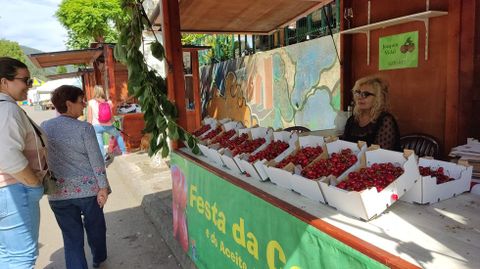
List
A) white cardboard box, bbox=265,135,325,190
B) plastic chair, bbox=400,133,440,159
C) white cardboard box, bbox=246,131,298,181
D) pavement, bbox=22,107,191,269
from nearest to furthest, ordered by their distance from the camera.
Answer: white cardboard box, bbox=265,135,325,190 < white cardboard box, bbox=246,131,298,181 < plastic chair, bbox=400,133,440,159 < pavement, bbox=22,107,191,269

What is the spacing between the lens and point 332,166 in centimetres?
192

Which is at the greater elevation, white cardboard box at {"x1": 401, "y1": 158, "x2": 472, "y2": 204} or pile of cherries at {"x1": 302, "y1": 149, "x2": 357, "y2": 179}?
pile of cherries at {"x1": 302, "y1": 149, "x2": 357, "y2": 179}

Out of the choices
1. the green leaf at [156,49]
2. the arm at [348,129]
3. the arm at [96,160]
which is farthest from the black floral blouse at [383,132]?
the arm at [96,160]

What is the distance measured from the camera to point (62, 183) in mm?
3164

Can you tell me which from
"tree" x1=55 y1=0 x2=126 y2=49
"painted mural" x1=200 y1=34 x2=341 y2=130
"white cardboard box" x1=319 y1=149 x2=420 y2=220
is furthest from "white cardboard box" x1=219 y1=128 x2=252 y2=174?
"tree" x1=55 y1=0 x2=126 y2=49

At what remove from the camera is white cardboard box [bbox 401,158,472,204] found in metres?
1.70

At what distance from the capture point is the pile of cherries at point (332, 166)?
1.89 meters

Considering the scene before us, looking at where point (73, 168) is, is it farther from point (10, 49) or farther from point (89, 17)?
point (10, 49)

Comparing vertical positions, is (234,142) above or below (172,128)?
below

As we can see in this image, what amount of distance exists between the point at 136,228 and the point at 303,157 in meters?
3.48

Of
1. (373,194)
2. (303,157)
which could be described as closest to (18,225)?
(303,157)

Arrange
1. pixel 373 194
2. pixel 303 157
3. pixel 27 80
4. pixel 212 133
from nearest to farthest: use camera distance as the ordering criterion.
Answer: pixel 373 194, pixel 303 157, pixel 27 80, pixel 212 133

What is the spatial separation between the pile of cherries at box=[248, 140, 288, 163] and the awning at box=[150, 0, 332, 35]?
89.1 inches

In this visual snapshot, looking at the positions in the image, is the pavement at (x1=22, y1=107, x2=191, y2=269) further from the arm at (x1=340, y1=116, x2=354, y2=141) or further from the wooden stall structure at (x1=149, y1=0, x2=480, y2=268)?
the arm at (x1=340, y1=116, x2=354, y2=141)
